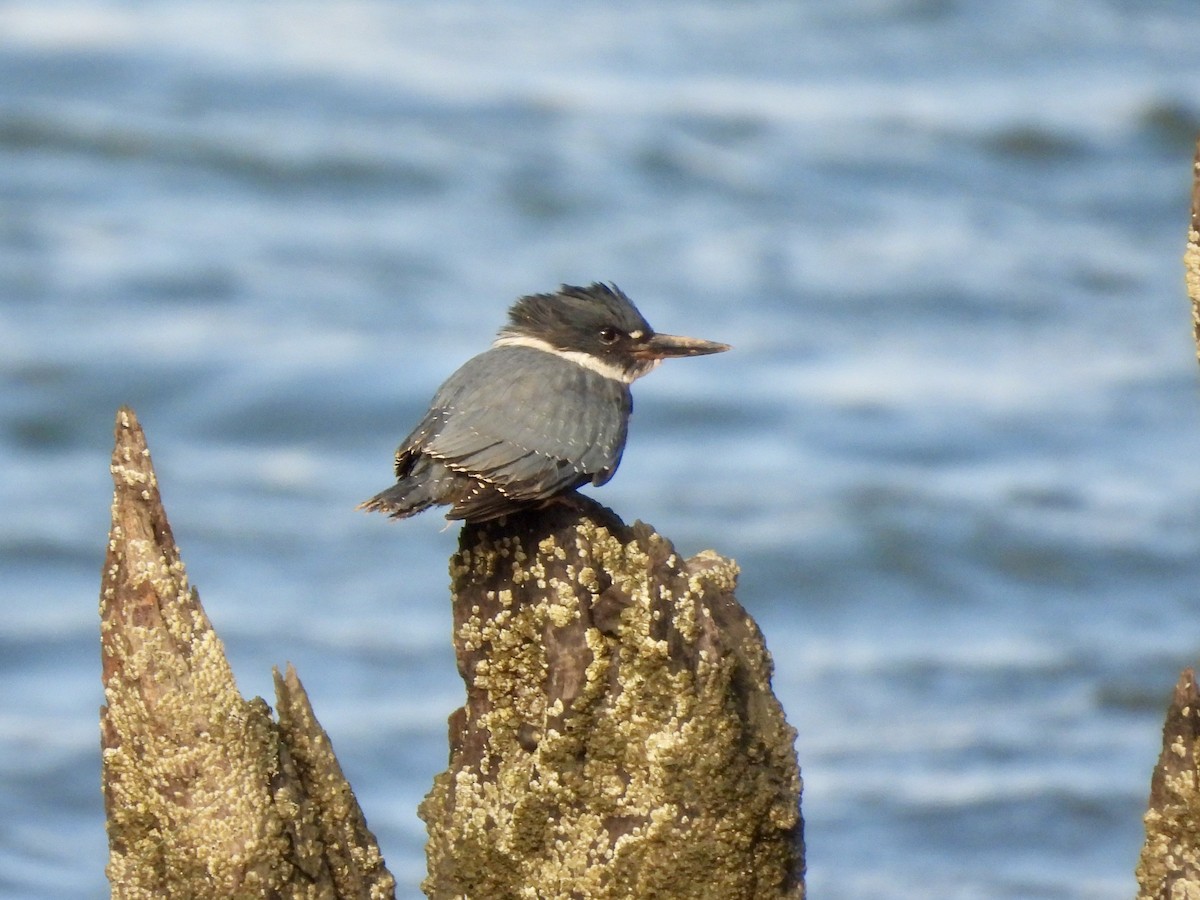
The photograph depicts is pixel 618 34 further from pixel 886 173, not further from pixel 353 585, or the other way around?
pixel 353 585

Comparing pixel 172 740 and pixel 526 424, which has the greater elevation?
pixel 526 424

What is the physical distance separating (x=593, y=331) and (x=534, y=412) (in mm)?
687

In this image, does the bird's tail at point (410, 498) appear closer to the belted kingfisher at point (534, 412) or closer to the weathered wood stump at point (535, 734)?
the belted kingfisher at point (534, 412)

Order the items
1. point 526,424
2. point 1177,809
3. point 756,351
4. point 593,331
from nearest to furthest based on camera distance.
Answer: point 1177,809
point 526,424
point 593,331
point 756,351

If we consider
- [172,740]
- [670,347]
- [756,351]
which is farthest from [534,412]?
[756,351]

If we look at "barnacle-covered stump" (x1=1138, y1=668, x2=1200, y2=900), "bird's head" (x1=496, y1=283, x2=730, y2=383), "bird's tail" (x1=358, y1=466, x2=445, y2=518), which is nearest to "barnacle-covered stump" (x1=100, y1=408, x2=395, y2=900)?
"bird's tail" (x1=358, y1=466, x2=445, y2=518)

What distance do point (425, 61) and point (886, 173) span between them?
6526 millimetres

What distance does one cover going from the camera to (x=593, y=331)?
19.9 feet

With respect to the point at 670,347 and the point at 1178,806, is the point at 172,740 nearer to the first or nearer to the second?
the point at 670,347

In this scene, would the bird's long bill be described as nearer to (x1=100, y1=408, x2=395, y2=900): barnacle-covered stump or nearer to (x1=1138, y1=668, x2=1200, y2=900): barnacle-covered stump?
(x1=100, y1=408, x2=395, y2=900): barnacle-covered stump

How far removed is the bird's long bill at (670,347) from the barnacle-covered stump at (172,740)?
1.64 meters

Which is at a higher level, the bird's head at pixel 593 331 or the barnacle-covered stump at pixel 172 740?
the bird's head at pixel 593 331

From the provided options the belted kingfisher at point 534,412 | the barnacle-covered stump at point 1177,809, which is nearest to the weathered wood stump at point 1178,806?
the barnacle-covered stump at point 1177,809

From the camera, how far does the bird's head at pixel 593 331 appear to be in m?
6.06
